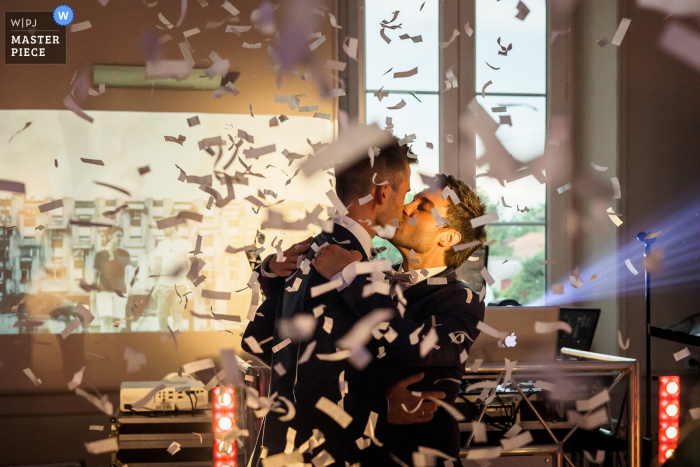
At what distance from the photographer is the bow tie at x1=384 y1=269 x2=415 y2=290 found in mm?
1615

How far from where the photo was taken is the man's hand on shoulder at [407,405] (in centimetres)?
139

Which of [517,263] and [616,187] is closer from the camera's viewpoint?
[616,187]

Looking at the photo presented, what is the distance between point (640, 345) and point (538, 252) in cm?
86

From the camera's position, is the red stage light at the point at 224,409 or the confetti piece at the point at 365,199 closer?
the confetti piece at the point at 365,199

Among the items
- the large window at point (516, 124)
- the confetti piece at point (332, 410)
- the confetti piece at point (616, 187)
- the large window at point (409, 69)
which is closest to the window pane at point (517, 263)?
the large window at point (516, 124)

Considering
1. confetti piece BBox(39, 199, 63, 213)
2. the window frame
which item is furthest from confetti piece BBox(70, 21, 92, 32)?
the window frame

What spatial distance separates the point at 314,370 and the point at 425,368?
13.0 inches

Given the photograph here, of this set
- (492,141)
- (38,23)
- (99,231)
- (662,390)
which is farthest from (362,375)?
(38,23)

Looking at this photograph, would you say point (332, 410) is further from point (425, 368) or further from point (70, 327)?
point (70, 327)

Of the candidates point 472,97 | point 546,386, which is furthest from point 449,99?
point 546,386

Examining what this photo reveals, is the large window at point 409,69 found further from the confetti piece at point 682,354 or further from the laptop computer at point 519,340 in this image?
the confetti piece at point 682,354

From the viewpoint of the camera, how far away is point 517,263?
4.06 meters

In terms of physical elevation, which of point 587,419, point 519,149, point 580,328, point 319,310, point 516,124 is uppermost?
point 516,124

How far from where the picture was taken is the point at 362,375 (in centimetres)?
140
